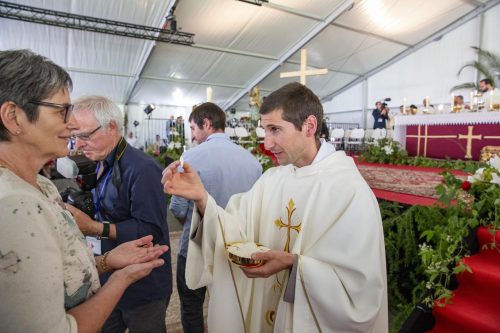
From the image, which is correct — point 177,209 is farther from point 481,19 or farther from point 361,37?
point 481,19

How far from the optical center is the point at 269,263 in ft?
4.54

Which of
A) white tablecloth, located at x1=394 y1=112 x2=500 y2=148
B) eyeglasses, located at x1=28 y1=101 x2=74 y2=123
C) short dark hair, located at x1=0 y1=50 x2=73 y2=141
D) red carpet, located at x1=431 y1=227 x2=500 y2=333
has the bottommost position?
red carpet, located at x1=431 y1=227 x2=500 y2=333

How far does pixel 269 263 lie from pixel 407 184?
154 inches

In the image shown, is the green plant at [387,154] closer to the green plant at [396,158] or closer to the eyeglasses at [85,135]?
the green plant at [396,158]

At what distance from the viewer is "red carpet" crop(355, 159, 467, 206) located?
383 centimetres

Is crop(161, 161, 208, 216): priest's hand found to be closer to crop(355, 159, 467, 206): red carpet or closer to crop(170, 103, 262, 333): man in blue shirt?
crop(170, 103, 262, 333): man in blue shirt

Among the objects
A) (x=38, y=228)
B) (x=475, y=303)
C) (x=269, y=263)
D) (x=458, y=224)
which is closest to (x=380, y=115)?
(x=458, y=224)

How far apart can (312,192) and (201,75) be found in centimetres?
1628

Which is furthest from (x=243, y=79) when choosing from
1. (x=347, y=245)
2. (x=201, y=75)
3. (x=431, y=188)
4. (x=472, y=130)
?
(x=347, y=245)

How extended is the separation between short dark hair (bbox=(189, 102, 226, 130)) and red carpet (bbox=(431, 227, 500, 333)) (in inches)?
88.3

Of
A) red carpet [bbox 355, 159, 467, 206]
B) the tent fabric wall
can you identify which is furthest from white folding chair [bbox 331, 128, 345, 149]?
red carpet [bbox 355, 159, 467, 206]

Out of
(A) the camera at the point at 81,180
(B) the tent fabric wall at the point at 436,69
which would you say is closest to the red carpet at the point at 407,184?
(A) the camera at the point at 81,180

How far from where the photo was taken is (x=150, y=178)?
6.07 ft

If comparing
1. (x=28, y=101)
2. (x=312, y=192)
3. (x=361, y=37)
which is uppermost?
(x=361, y=37)
